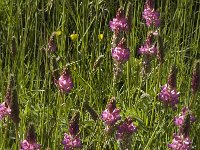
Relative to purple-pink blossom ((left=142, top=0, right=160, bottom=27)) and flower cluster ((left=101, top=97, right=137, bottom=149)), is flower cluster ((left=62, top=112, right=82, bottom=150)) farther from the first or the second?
purple-pink blossom ((left=142, top=0, right=160, bottom=27))

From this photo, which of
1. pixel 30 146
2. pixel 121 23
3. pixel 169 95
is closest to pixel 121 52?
pixel 121 23

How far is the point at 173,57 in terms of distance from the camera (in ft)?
7.81

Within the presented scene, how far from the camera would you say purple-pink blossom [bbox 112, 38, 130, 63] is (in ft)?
5.88

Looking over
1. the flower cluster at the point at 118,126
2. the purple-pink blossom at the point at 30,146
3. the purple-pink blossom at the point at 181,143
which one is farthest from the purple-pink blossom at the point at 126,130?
the purple-pink blossom at the point at 30,146

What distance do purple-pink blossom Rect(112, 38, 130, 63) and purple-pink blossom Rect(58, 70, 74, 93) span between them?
222 millimetres

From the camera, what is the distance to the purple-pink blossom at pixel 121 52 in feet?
5.88

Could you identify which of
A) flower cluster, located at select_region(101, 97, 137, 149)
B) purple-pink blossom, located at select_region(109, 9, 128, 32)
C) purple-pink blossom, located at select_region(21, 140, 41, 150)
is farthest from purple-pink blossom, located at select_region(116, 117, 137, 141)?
purple-pink blossom, located at select_region(109, 9, 128, 32)

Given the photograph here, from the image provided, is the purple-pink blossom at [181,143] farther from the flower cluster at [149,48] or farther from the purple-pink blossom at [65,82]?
the flower cluster at [149,48]

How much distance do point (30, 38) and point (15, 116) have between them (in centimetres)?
123

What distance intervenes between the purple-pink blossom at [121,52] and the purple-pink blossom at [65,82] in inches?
8.8

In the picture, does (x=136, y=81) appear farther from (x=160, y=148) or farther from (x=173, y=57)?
(x=160, y=148)

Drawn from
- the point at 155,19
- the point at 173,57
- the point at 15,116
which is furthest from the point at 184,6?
the point at 15,116

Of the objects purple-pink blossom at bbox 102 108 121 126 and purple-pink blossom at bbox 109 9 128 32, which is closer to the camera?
purple-pink blossom at bbox 102 108 121 126

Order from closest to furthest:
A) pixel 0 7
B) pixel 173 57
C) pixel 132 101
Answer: pixel 132 101 < pixel 173 57 < pixel 0 7
